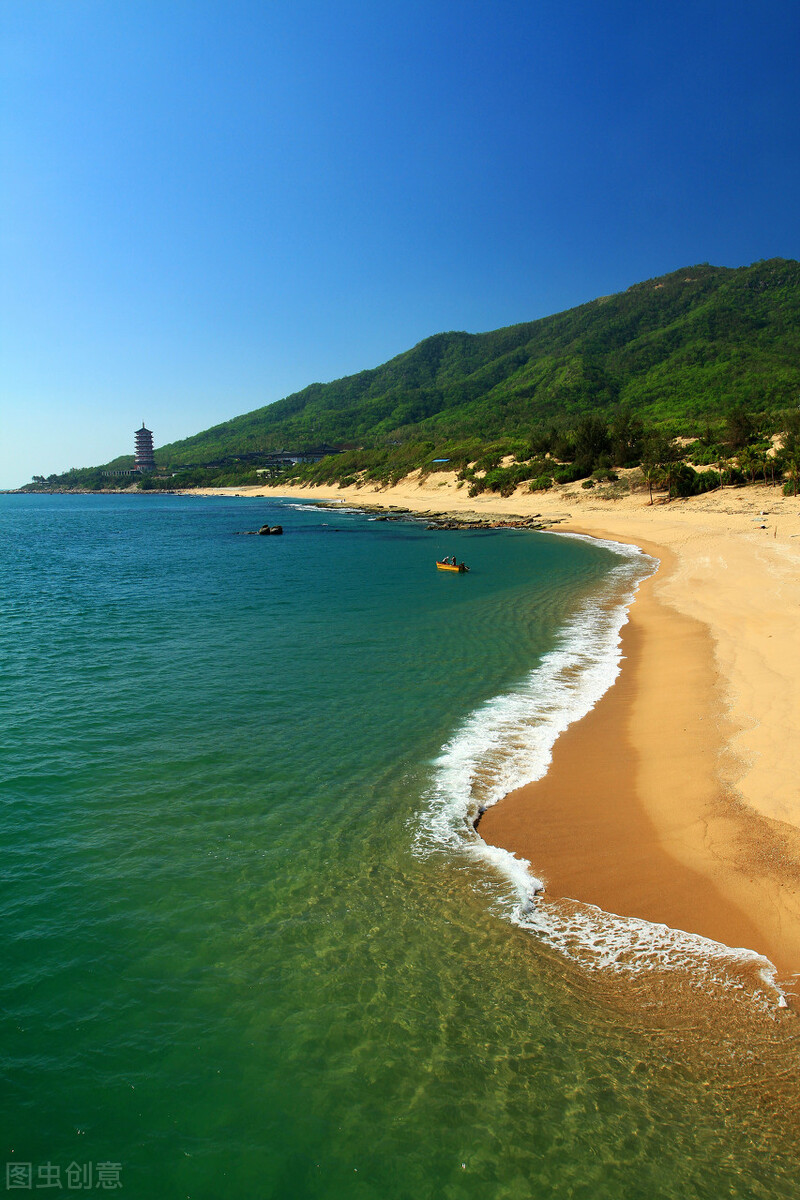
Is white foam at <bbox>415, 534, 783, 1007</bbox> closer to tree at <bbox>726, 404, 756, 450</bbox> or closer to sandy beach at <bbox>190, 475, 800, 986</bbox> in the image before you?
sandy beach at <bbox>190, 475, 800, 986</bbox>

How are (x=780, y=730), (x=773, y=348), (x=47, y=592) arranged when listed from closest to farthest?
(x=780, y=730) < (x=47, y=592) < (x=773, y=348)

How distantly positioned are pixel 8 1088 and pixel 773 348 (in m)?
143

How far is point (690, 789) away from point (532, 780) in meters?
2.51

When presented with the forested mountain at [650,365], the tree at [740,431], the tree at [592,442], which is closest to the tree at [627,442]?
the tree at [592,442]

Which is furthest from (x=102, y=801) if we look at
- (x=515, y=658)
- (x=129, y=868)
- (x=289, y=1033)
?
(x=515, y=658)

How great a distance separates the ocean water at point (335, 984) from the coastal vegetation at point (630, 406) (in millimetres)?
49071

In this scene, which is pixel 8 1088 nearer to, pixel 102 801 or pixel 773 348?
pixel 102 801

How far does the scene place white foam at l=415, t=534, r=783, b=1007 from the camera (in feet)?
22.0

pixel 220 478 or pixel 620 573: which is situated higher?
pixel 220 478

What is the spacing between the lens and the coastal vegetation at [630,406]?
6006cm

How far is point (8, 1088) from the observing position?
5.62 metres

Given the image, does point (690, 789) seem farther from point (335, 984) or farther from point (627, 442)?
point (627, 442)

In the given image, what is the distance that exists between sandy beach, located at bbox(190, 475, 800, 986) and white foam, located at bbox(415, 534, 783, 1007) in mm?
247

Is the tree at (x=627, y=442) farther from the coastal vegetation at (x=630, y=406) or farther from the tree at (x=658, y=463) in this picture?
the tree at (x=658, y=463)
